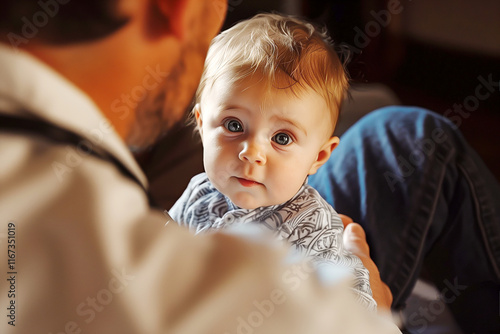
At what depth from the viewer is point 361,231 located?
1.17 feet

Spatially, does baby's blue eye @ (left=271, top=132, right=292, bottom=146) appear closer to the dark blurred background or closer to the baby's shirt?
the baby's shirt

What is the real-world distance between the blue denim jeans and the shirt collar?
0.26 meters

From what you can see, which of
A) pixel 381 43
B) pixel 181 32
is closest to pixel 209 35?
pixel 181 32

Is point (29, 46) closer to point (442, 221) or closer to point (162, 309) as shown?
point (162, 309)

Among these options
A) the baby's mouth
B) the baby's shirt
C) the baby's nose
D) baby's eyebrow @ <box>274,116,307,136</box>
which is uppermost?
baby's eyebrow @ <box>274,116,307,136</box>

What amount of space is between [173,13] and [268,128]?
0.07 meters

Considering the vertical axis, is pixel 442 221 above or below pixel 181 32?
below

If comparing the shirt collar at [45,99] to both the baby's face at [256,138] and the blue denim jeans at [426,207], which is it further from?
the blue denim jeans at [426,207]

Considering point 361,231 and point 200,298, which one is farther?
point 361,231

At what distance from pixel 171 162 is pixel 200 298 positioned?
15 cm

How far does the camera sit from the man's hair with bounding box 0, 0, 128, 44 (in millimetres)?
195

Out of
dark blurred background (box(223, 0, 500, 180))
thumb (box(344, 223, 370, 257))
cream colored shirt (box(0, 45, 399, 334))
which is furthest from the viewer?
dark blurred background (box(223, 0, 500, 180))

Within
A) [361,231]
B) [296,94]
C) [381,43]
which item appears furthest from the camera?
[381,43]

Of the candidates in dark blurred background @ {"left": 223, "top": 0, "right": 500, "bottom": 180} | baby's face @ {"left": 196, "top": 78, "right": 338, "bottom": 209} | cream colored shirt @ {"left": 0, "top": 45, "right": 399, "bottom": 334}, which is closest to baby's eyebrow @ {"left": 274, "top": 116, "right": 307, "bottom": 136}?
baby's face @ {"left": 196, "top": 78, "right": 338, "bottom": 209}
